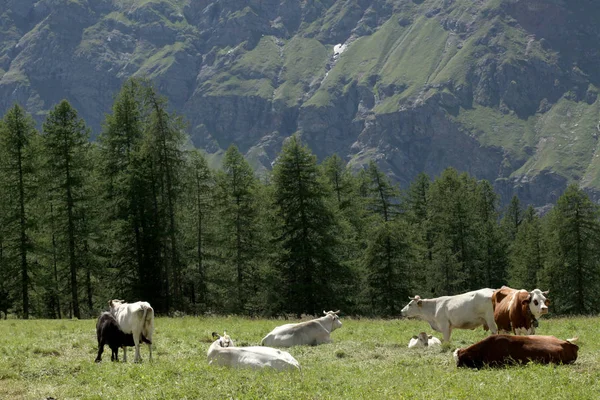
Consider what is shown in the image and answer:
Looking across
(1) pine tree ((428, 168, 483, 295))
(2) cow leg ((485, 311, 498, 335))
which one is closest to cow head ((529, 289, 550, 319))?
(2) cow leg ((485, 311, 498, 335))

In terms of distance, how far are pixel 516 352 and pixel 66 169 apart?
1290 inches

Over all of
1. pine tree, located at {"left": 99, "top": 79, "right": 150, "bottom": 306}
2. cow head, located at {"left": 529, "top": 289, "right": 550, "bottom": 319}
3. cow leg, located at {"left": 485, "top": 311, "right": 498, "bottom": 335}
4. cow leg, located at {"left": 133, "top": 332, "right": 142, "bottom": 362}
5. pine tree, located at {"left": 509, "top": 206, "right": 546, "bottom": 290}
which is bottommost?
pine tree, located at {"left": 509, "top": 206, "right": 546, "bottom": 290}

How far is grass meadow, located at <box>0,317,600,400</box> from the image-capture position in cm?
1145

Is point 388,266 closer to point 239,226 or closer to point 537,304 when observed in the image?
point 239,226

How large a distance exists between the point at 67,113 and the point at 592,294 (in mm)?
50897

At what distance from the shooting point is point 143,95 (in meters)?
41.2

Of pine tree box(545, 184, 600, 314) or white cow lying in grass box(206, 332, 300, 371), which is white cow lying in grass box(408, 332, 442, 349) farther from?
pine tree box(545, 184, 600, 314)

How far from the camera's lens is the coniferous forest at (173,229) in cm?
4028

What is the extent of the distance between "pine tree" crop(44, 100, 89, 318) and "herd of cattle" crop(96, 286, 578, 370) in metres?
22.9

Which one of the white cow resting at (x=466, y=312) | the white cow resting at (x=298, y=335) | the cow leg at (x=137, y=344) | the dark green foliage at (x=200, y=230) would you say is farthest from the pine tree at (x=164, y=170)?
the cow leg at (x=137, y=344)

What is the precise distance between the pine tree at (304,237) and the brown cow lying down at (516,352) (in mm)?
30507

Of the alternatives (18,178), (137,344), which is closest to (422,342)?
(137,344)

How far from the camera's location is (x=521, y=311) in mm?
17641

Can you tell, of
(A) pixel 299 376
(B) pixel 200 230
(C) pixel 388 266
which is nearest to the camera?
(A) pixel 299 376
